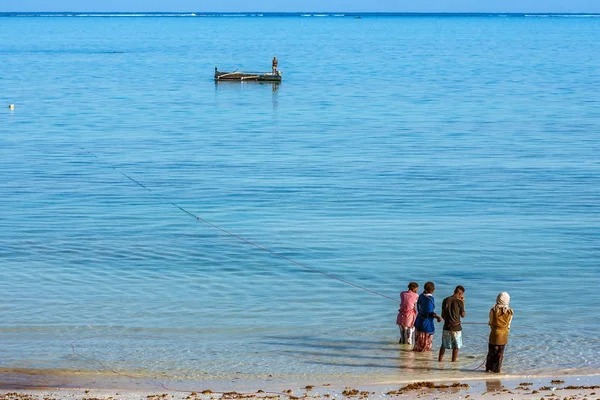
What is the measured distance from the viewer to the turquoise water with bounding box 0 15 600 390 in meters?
16.7

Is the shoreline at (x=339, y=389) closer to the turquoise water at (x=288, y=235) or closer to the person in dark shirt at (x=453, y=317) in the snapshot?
the turquoise water at (x=288, y=235)

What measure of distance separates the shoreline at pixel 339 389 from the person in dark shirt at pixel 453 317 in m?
0.74

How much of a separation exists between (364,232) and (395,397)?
37.7 ft

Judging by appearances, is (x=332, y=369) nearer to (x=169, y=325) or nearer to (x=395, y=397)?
(x=395, y=397)

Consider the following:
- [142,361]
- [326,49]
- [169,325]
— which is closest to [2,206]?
[169,325]

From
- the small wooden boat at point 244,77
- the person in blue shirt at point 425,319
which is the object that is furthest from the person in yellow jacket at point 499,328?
the small wooden boat at point 244,77

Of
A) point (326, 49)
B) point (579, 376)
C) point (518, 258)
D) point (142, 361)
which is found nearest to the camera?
point (579, 376)

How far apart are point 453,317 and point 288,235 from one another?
9.86 metres

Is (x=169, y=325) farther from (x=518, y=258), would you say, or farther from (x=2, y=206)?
(x=2, y=206)

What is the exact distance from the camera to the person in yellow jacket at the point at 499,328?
14.6 metres

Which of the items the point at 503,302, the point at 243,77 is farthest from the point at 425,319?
the point at 243,77

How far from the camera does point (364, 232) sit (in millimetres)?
24891

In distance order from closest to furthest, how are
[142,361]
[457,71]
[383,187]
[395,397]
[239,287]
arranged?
[395,397], [142,361], [239,287], [383,187], [457,71]

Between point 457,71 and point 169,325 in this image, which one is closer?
point 169,325
